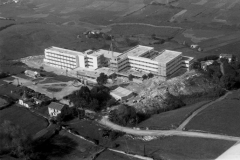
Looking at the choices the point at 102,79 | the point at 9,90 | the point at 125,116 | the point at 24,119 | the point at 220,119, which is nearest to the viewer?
the point at 220,119

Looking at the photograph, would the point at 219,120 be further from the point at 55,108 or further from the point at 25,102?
the point at 25,102

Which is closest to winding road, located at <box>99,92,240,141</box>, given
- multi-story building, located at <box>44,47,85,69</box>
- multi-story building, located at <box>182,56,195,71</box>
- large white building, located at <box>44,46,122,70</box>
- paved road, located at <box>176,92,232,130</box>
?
paved road, located at <box>176,92,232,130</box>

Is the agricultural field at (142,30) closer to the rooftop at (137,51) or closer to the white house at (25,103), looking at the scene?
the rooftop at (137,51)

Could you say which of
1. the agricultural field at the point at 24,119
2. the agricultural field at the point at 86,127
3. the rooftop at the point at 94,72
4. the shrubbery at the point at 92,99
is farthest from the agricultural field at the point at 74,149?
the rooftop at the point at 94,72

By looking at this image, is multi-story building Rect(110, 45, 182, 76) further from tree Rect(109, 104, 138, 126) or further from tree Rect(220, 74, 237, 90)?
tree Rect(109, 104, 138, 126)

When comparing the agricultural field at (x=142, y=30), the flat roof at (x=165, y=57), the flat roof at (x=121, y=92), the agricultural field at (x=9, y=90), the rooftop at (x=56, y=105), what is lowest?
the agricultural field at (x=142, y=30)

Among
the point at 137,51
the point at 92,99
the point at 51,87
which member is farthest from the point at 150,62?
the point at 51,87

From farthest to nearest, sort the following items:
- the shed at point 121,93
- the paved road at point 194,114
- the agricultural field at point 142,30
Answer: the agricultural field at point 142,30
the shed at point 121,93
the paved road at point 194,114
